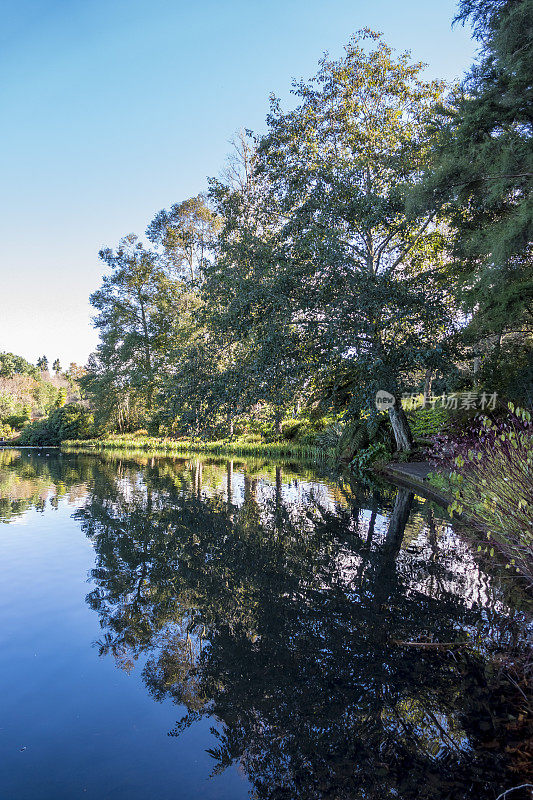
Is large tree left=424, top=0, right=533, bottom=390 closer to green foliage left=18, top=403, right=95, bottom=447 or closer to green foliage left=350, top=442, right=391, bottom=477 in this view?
green foliage left=350, top=442, right=391, bottom=477

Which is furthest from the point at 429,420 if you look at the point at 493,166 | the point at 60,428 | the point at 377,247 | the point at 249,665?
the point at 60,428

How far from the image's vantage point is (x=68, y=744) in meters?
2.34

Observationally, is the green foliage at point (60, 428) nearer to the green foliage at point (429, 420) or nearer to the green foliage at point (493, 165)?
the green foliage at point (429, 420)

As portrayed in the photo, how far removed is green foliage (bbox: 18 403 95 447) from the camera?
3431cm

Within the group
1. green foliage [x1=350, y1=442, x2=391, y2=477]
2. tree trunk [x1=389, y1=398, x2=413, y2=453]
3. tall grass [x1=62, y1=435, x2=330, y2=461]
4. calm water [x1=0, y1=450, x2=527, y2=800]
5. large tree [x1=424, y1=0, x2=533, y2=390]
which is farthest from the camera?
tall grass [x1=62, y1=435, x2=330, y2=461]

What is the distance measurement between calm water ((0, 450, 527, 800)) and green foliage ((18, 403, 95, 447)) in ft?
97.1

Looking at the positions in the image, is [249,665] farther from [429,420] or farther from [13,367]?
[13,367]

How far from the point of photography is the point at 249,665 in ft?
9.68

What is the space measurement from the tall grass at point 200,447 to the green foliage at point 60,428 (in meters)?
1.20

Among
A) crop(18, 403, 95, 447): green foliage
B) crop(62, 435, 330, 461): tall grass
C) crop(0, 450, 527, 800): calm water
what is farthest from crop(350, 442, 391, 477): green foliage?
crop(18, 403, 95, 447): green foliage

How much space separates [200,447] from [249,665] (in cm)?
2182

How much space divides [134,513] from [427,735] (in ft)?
20.9

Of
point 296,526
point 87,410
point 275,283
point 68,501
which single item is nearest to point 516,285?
point 275,283

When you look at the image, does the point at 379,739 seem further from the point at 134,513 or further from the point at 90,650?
the point at 134,513
